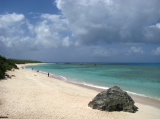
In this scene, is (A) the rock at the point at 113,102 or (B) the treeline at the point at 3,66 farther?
(B) the treeline at the point at 3,66

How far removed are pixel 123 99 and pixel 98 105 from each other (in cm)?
176

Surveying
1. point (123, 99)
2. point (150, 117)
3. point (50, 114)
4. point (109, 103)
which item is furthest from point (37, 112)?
point (150, 117)

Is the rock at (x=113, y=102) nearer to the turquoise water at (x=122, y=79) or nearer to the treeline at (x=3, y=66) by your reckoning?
the turquoise water at (x=122, y=79)

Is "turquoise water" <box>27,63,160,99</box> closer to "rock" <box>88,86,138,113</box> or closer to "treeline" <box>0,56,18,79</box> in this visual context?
"rock" <box>88,86,138,113</box>

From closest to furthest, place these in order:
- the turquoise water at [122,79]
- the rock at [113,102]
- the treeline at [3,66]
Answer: the rock at [113,102] < the turquoise water at [122,79] < the treeline at [3,66]

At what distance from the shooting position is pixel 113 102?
938cm

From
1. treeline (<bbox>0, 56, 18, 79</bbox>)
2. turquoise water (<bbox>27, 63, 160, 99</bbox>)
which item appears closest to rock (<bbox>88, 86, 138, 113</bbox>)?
turquoise water (<bbox>27, 63, 160, 99</bbox>)

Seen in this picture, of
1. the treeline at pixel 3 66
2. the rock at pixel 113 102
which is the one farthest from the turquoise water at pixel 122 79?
the treeline at pixel 3 66

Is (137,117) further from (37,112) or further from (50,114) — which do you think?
(37,112)

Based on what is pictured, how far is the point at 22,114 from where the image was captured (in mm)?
7945

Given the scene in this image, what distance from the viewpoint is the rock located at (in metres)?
9.34

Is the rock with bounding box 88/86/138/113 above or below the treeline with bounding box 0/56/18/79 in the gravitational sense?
below

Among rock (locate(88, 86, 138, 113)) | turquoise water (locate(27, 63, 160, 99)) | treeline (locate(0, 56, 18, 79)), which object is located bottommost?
turquoise water (locate(27, 63, 160, 99))

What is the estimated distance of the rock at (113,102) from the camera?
30.7 ft
